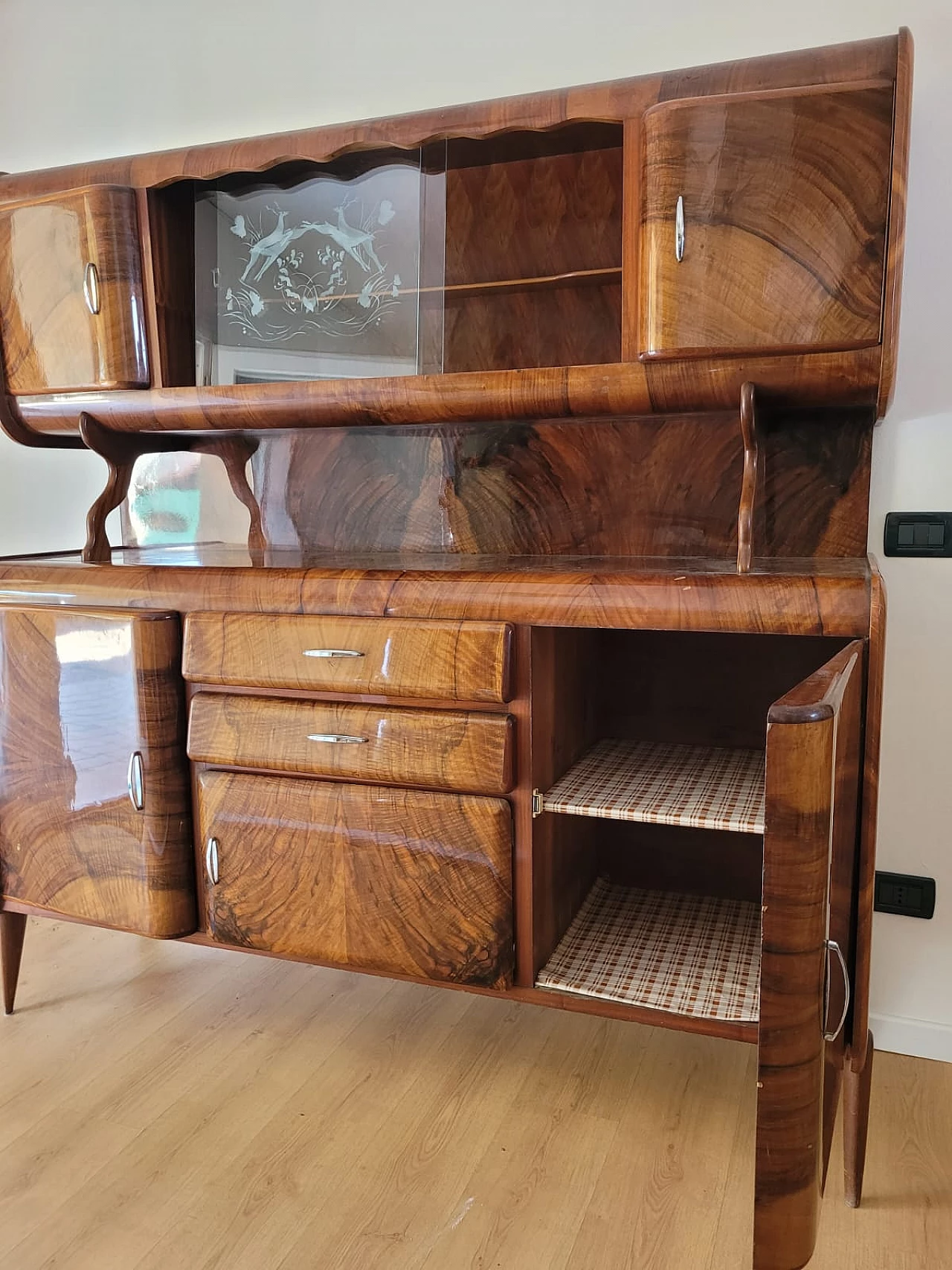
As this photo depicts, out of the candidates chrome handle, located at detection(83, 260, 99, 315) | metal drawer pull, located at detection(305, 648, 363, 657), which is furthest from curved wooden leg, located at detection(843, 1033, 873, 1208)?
chrome handle, located at detection(83, 260, 99, 315)

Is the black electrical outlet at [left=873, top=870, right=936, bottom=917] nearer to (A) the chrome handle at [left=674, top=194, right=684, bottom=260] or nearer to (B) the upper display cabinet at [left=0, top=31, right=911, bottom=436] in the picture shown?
(B) the upper display cabinet at [left=0, top=31, right=911, bottom=436]

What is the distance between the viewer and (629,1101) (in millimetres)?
1518

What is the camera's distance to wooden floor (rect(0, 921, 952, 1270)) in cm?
123

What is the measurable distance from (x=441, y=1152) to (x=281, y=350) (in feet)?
4.31

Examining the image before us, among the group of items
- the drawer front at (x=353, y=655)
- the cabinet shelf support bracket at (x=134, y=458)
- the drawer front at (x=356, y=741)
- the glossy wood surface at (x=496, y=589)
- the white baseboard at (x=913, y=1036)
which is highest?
the cabinet shelf support bracket at (x=134, y=458)

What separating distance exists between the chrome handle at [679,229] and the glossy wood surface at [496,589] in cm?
44

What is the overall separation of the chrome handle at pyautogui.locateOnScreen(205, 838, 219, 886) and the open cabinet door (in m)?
1.00

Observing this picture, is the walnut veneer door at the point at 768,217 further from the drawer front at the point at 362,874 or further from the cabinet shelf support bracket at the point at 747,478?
the drawer front at the point at 362,874

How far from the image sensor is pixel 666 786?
1455 mm

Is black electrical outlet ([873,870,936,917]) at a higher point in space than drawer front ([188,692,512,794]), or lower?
lower

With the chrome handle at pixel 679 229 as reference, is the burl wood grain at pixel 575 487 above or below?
below

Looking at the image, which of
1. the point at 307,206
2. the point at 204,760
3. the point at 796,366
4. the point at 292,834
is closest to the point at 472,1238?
the point at 292,834

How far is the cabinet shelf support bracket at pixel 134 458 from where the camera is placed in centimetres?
174

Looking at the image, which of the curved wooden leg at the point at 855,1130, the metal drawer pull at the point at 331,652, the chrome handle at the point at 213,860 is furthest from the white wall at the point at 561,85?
the chrome handle at the point at 213,860
